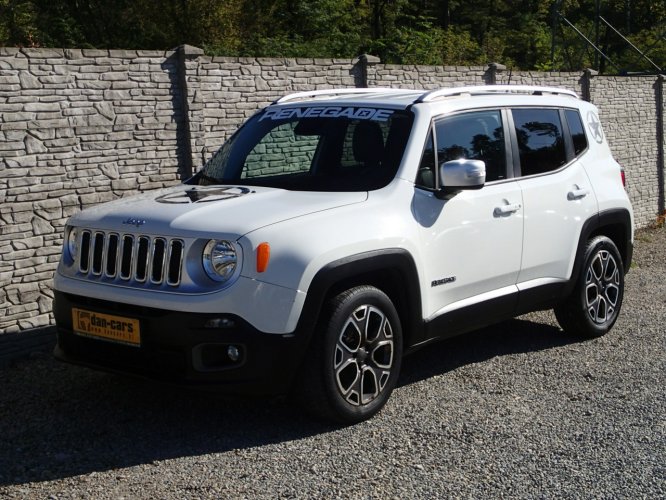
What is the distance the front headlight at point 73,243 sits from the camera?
5.95 metres

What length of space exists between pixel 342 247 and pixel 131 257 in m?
1.21

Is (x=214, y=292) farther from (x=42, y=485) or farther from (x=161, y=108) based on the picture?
(x=161, y=108)

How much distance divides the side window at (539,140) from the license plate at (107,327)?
10.5ft

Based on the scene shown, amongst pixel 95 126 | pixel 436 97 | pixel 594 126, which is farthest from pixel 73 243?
pixel 594 126

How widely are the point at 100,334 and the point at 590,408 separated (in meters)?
3.05

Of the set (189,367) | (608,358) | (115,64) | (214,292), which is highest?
(115,64)

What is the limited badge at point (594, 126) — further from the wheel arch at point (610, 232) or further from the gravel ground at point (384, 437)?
the gravel ground at point (384, 437)

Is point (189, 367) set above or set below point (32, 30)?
below

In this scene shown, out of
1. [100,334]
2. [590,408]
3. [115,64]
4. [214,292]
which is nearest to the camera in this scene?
[214,292]

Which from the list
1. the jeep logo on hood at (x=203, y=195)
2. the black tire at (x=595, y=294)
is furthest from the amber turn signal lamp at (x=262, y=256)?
the black tire at (x=595, y=294)

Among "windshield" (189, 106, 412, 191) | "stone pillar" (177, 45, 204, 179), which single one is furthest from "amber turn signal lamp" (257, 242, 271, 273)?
"stone pillar" (177, 45, 204, 179)

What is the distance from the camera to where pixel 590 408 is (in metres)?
6.12

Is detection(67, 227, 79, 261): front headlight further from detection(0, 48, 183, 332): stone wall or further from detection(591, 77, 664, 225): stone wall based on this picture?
detection(591, 77, 664, 225): stone wall

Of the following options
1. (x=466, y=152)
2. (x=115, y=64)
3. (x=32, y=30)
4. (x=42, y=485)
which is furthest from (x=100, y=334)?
(x=32, y=30)
